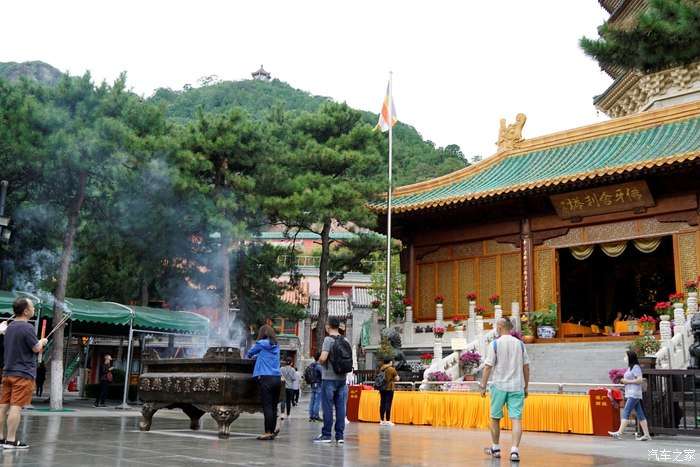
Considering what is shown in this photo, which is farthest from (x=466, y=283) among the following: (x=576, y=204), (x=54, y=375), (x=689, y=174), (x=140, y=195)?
(x=54, y=375)

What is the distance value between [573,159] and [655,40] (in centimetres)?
1404

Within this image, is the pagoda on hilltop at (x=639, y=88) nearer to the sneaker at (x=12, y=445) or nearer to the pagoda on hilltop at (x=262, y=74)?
the sneaker at (x=12, y=445)

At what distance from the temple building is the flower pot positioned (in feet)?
1.85

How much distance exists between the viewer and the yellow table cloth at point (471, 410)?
427 inches

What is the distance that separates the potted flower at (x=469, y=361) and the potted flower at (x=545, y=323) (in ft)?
11.2

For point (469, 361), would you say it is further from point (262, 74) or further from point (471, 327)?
point (262, 74)

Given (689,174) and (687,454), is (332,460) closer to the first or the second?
(687,454)

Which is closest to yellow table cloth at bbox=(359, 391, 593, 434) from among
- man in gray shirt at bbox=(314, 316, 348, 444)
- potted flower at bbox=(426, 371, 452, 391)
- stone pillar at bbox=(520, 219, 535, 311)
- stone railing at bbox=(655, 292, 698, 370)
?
potted flower at bbox=(426, 371, 452, 391)

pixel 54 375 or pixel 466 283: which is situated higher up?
pixel 466 283

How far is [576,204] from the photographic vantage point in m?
18.8

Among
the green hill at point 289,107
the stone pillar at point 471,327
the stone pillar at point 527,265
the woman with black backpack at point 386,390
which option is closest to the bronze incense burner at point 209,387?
the woman with black backpack at point 386,390

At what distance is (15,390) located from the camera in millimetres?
6570

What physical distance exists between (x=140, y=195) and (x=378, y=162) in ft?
28.6

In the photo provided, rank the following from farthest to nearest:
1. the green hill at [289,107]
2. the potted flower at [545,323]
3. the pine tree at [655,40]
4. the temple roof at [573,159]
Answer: the green hill at [289,107] < the potted flower at [545,323] < the temple roof at [573,159] < the pine tree at [655,40]
